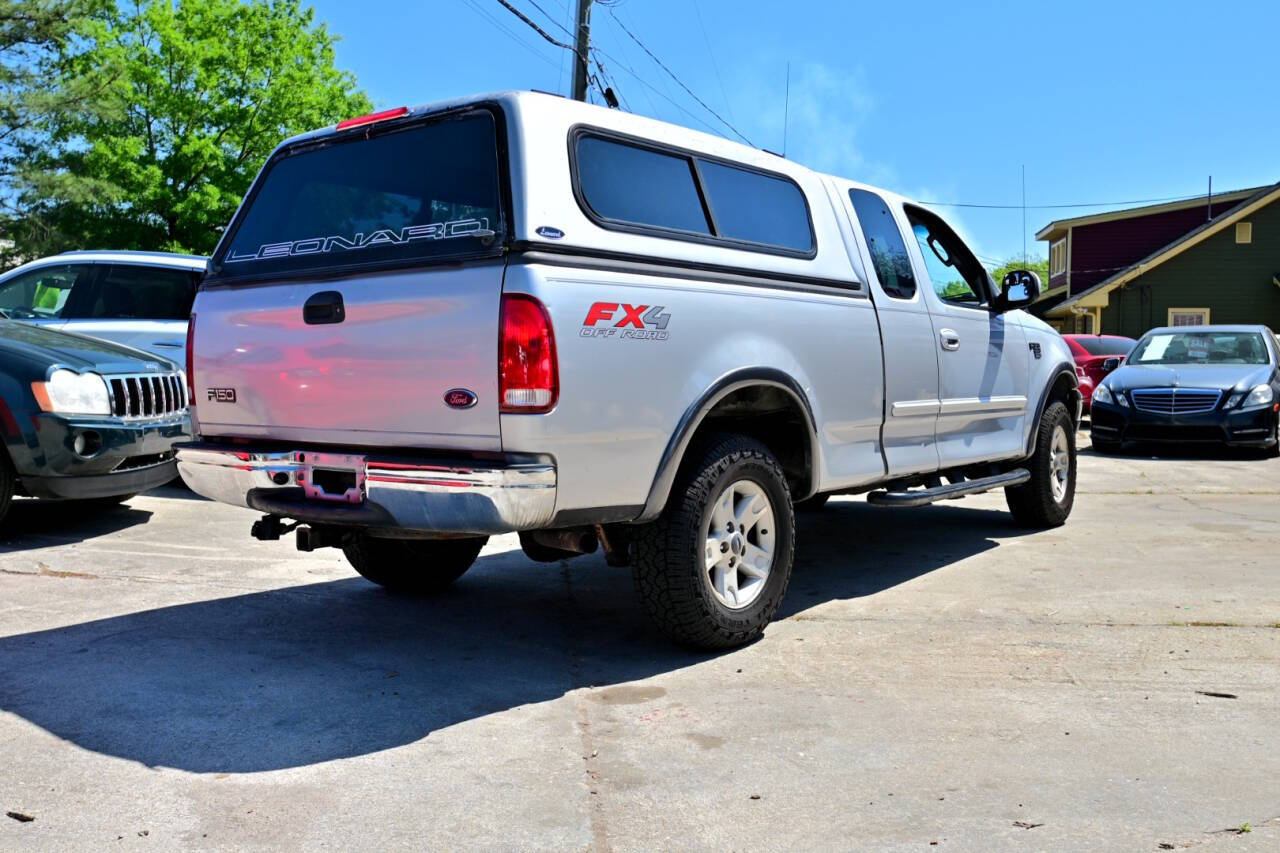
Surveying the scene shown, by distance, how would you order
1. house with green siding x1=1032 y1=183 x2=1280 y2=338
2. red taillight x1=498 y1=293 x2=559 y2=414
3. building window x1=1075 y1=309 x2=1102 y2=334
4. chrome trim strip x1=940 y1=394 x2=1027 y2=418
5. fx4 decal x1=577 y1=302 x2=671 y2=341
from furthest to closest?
building window x1=1075 y1=309 x2=1102 y2=334 → house with green siding x1=1032 y1=183 x2=1280 y2=338 → chrome trim strip x1=940 y1=394 x2=1027 y2=418 → fx4 decal x1=577 y1=302 x2=671 y2=341 → red taillight x1=498 y1=293 x2=559 y2=414

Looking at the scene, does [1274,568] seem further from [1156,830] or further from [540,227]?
[540,227]

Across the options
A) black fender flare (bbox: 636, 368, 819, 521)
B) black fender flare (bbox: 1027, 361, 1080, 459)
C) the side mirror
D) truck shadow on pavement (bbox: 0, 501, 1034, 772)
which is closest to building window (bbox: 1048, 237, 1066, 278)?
black fender flare (bbox: 1027, 361, 1080, 459)

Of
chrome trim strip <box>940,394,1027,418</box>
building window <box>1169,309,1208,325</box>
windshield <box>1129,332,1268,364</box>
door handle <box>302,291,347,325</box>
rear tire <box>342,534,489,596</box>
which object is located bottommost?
rear tire <box>342,534,489,596</box>

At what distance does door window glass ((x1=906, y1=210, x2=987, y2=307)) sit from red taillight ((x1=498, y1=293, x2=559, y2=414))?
3.36 m

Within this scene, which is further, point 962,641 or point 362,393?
point 962,641

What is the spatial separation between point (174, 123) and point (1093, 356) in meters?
30.9

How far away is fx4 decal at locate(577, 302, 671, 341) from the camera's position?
13.4ft

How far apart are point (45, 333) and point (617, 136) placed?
522 centimetres

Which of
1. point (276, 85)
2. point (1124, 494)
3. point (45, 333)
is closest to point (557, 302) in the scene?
point (45, 333)

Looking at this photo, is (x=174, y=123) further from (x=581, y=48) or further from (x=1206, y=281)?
(x=1206, y=281)

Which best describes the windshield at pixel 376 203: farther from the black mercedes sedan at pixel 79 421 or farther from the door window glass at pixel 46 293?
the door window glass at pixel 46 293

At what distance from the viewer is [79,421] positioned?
6988mm

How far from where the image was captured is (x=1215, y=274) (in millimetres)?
33969

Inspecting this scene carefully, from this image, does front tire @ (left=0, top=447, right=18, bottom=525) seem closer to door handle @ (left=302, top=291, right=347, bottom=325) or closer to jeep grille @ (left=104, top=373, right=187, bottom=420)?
jeep grille @ (left=104, top=373, right=187, bottom=420)
